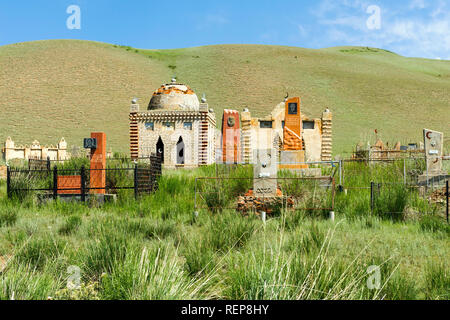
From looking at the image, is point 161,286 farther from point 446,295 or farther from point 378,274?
point 446,295

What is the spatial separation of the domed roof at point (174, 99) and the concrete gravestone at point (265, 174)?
51.3ft

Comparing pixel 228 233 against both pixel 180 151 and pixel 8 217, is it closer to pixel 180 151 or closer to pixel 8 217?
pixel 8 217

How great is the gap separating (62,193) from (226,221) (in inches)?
279

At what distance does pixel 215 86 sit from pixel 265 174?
214 ft

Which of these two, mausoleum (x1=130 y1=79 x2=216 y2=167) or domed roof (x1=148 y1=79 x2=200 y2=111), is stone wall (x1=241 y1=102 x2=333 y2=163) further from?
Result: domed roof (x1=148 y1=79 x2=200 y2=111)

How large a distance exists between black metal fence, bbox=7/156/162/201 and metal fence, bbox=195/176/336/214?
2315 mm

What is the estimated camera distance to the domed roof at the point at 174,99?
26062 mm

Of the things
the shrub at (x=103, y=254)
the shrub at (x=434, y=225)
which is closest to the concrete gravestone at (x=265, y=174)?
the shrub at (x=434, y=225)

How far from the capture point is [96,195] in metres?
11.9

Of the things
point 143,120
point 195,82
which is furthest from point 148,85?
point 143,120

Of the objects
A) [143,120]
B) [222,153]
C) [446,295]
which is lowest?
[446,295]

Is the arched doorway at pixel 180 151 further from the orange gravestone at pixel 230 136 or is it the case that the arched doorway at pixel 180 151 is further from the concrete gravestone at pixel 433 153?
the concrete gravestone at pixel 433 153

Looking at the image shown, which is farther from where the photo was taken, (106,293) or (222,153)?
(222,153)
